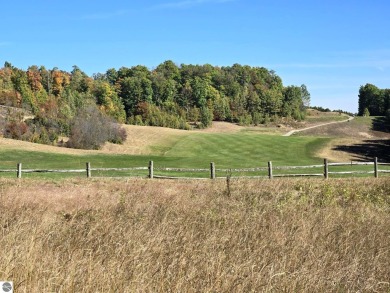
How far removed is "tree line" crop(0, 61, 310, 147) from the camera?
98.4m

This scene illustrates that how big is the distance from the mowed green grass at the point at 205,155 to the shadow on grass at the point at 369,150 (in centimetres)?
427

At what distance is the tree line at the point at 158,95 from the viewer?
9844cm

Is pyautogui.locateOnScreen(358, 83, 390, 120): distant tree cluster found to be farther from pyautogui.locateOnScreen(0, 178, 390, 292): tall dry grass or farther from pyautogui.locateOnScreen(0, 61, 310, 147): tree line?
pyautogui.locateOnScreen(0, 178, 390, 292): tall dry grass

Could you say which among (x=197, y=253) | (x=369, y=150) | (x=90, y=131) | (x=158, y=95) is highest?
(x=158, y=95)

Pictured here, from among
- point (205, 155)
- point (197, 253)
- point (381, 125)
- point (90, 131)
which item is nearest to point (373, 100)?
point (381, 125)

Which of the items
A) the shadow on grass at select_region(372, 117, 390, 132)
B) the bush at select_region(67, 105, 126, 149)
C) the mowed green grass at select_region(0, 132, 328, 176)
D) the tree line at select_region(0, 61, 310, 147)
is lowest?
the mowed green grass at select_region(0, 132, 328, 176)

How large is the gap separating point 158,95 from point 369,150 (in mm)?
82052

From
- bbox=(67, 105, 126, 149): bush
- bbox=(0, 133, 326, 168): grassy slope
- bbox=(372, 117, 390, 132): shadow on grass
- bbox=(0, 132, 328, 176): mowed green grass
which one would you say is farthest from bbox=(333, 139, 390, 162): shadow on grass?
bbox=(372, 117, 390, 132): shadow on grass

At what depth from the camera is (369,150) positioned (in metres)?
58.3

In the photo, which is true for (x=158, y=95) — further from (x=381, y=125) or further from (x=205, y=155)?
(x=205, y=155)

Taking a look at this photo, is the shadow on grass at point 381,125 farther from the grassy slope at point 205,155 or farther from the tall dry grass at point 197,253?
the tall dry grass at point 197,253

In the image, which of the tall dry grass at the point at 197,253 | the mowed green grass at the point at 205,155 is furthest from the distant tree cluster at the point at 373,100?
the tall dry grass at the point at 197,253

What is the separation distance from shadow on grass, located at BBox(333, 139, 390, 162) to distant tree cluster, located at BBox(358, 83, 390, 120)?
81.1 metres

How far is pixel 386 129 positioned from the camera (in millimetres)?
98500
